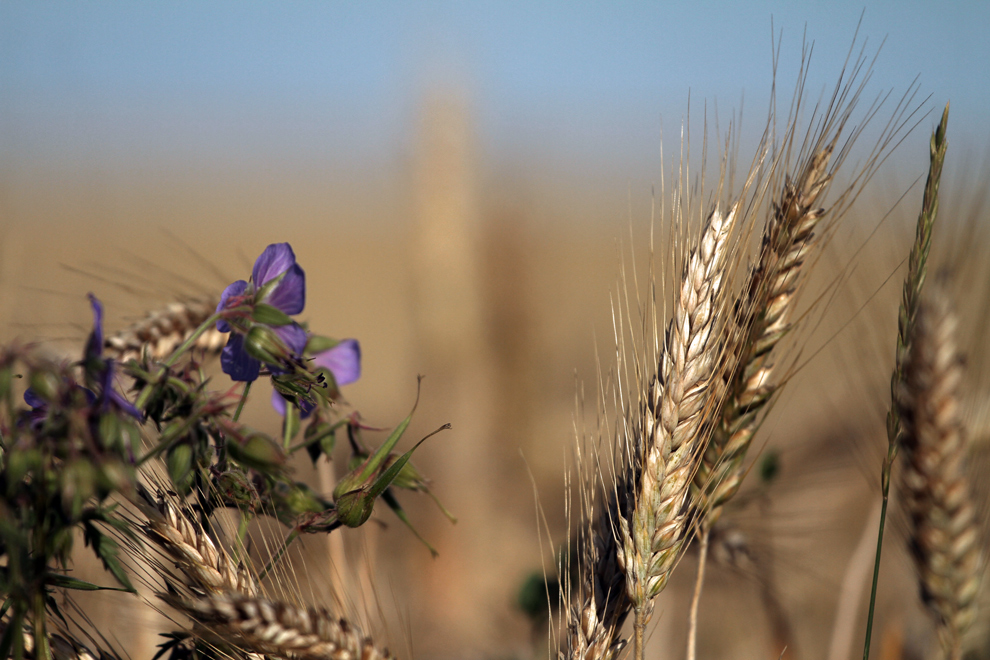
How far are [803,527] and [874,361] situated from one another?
1212 millimetres

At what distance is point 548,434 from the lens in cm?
507

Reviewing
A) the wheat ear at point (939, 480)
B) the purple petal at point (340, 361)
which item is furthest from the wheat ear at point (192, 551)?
the wheat ear at point (939, 480)

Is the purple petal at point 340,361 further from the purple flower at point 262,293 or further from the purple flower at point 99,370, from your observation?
the purple flower at point 99,370

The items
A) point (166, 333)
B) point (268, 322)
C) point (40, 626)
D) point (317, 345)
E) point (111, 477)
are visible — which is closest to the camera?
point (111, 477)

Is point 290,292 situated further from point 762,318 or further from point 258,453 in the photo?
point 762,318

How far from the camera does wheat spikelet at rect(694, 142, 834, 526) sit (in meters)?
0.98

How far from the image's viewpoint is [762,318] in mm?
1005

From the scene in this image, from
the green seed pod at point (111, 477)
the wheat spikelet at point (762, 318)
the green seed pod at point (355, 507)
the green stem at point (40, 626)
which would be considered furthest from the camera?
the wheat spikelet at point (762, 318)

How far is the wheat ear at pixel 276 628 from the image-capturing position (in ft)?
2.18

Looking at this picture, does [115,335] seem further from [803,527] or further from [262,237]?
[262,237]

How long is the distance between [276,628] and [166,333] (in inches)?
28.8

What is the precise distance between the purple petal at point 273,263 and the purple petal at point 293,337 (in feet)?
0.25

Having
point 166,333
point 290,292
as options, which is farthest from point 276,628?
point 166,333

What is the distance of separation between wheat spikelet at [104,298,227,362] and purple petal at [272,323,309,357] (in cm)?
47
